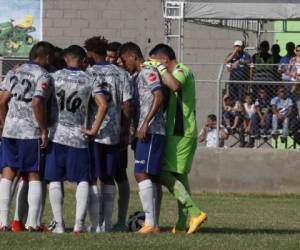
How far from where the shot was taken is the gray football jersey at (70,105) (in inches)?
496

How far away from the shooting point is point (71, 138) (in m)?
12.6

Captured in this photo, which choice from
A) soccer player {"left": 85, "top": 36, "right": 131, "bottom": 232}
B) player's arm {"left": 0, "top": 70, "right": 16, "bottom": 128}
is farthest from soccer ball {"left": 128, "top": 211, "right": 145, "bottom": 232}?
player's arm {"left": 0, "top": 70, "right": 16, "bottom": 128}

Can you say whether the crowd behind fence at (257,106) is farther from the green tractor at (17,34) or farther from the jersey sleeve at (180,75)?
the green tractor at (17,34)

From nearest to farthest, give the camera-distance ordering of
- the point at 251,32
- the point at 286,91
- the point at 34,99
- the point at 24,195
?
the point at 34,99 → the point at 24,195 → the point at 286,91 → the point at 251,32

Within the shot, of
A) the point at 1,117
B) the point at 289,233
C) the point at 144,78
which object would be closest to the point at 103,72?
the point at 144,78

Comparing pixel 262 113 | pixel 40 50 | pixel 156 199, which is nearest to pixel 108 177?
pixel 156 199

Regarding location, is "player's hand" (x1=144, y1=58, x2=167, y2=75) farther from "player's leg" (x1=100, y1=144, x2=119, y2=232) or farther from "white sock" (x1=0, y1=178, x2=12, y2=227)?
"white sock" (x1=0, y1=178, x2=12, y2=227)

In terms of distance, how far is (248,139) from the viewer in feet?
71.2

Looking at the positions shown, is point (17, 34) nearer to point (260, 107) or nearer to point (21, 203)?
point (260, 107)

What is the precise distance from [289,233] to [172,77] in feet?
7.74

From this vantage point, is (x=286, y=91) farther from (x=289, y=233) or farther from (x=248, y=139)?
(x=289, y=233)

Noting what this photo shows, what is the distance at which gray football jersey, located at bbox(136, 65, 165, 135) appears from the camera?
42.1 ft

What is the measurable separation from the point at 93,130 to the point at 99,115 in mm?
181

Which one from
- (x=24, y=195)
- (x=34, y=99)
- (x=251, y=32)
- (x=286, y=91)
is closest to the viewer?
(x=34, y=99)
